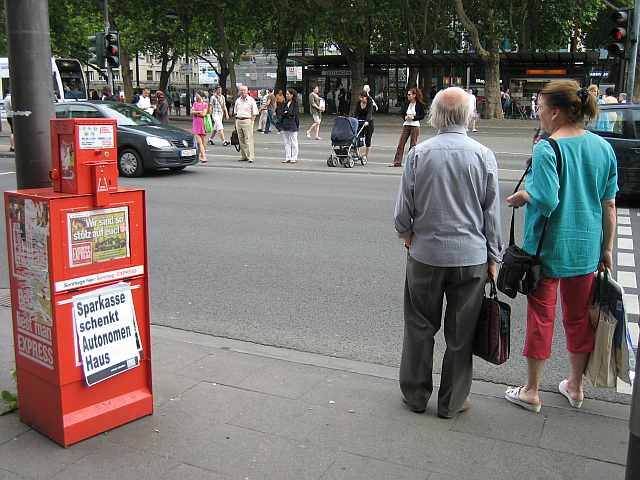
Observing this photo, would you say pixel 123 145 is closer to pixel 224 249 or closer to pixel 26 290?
pixel 224 249

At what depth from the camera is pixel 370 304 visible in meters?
6.14

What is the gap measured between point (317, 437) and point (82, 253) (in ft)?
4.75

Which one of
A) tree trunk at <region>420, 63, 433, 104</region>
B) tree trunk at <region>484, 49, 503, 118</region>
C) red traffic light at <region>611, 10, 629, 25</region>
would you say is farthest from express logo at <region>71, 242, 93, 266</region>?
tree trunk at <region>420, 63, 433, 104</region>

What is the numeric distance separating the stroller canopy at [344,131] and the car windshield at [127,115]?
12.9 ft

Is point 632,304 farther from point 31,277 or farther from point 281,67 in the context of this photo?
point 281,67

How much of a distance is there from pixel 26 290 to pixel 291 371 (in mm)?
1681

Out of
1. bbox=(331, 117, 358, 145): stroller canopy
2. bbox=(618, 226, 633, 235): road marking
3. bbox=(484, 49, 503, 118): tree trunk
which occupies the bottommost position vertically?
bbox=(618, 226, 633, 235): road marking

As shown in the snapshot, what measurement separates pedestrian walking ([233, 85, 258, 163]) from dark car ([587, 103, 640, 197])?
8.13 m

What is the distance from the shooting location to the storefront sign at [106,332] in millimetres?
→ 3502

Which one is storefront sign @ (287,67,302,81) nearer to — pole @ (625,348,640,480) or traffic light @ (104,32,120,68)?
traffic light @ (104,32,120,68)

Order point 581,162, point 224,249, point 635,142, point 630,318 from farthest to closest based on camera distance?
point 635,142
point 224,249
point 630,318
point 581,162

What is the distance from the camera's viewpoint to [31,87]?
3797 mm

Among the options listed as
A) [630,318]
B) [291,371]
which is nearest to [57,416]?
[291,371]

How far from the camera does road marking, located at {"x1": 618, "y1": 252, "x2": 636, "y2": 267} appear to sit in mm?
7555
